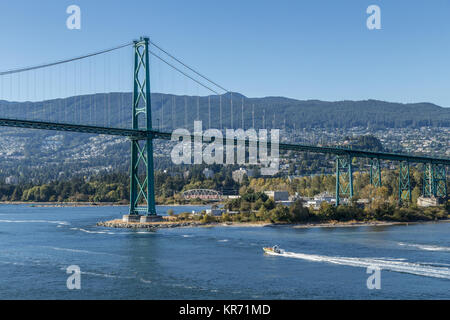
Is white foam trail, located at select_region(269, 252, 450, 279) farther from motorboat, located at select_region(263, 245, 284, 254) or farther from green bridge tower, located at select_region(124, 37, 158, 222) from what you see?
green bridge tower, located at select_region(124, 37, 158, 222)

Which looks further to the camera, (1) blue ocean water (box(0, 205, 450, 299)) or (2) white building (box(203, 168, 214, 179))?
(2) white building (box(203, 168, 214, 179))

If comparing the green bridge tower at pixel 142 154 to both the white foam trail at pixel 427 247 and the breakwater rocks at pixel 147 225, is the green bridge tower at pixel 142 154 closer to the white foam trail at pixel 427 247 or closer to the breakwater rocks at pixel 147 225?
the breakwater rocks at pixel 147 225

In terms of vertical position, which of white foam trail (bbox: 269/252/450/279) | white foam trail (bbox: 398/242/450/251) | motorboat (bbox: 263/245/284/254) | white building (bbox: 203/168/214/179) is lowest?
white foam trail (bbox: 398/242/450/251)

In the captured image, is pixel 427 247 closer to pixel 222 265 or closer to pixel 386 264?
pixel 386 264

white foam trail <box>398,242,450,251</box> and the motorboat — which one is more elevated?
the motorboat

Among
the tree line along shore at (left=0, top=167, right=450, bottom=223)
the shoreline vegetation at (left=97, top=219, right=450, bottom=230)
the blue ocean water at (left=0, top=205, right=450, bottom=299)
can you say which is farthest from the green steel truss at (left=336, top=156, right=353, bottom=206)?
the blue ocean water at (left=0, top=205, right=450, bottom=299)
